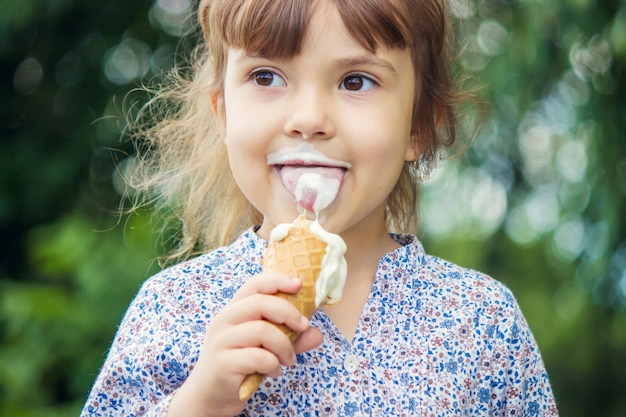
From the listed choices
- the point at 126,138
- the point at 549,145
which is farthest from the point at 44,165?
the point at 549,145

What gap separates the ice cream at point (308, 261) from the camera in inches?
59.7

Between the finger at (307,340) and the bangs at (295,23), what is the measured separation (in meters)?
0.55

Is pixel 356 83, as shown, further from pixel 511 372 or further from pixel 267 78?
pixel 511 372

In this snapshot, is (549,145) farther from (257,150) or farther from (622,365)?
(257,150)

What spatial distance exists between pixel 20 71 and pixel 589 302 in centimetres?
287

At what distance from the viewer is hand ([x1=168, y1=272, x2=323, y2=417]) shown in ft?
4.71

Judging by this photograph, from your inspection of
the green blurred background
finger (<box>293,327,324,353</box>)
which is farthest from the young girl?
the green blurred background

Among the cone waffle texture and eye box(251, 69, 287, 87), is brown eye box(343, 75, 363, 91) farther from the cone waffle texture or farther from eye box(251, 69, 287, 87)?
the cone waffle texture

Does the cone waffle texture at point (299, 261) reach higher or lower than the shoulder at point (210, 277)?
lower

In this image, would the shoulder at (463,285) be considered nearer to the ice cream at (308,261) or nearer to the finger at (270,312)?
the ice cream at (308,261)

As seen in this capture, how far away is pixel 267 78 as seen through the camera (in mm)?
1777

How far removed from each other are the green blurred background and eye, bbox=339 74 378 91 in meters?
1.15

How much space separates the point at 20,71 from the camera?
14.2 feet

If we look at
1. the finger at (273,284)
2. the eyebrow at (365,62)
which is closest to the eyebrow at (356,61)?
the eyebrow at (365,62)
